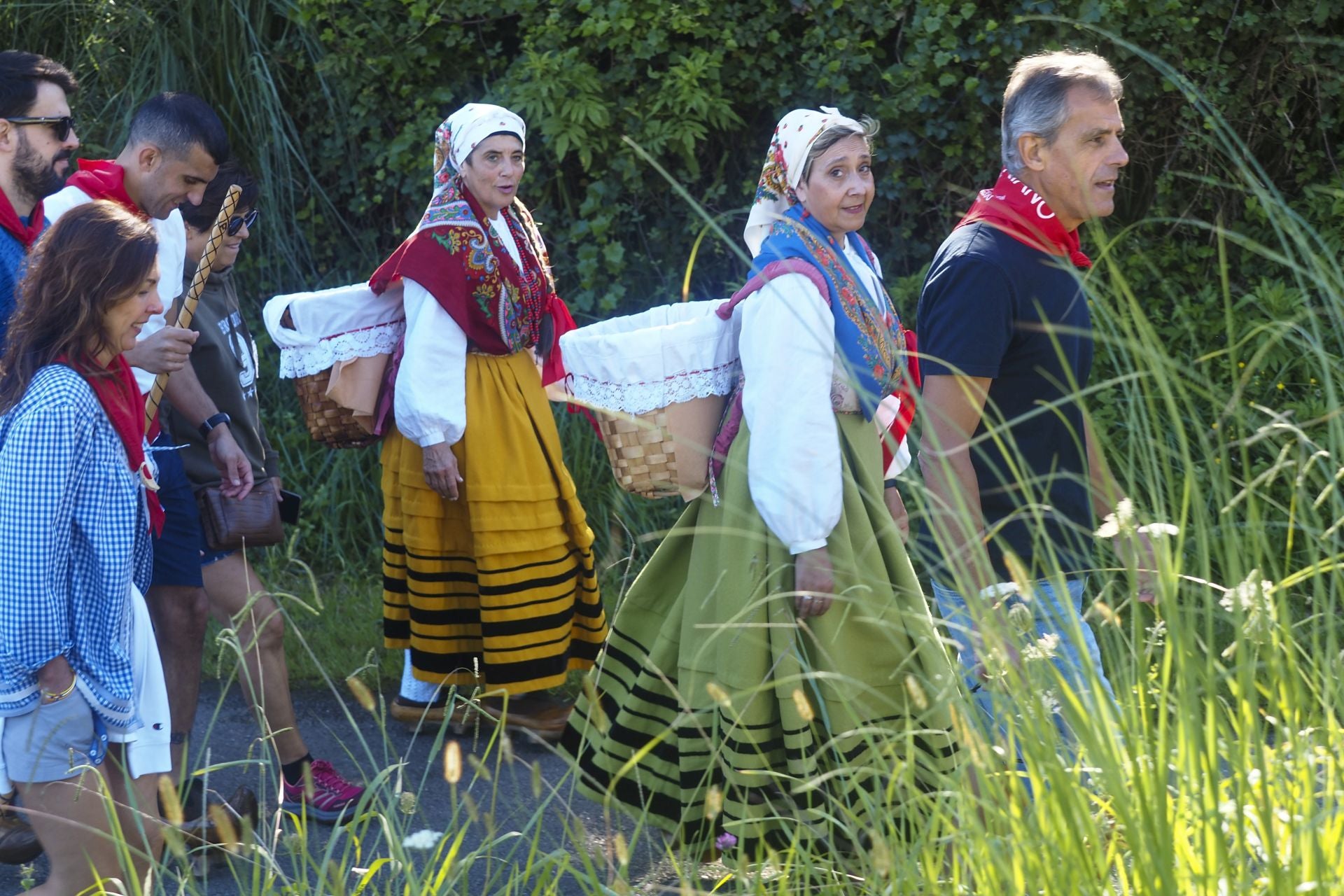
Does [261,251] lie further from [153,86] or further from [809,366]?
[809,366]

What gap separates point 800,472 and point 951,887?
1.32 metres

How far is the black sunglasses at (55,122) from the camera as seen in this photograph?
4.02 meters

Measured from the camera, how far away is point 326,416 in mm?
4934

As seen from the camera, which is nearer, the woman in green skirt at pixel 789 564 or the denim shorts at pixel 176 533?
the woman in green skirt at pixel 789 564

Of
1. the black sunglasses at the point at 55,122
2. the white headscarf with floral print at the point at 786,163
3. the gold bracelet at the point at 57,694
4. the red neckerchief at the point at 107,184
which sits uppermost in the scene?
the black sunglasses at the point at 55,122

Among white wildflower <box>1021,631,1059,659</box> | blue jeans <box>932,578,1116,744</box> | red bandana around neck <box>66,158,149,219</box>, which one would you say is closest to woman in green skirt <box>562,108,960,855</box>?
blue jeans <box>932,578,1116,744</box>

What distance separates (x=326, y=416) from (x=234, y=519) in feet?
2.43

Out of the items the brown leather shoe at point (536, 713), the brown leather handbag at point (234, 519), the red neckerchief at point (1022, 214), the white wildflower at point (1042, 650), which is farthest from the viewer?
the brown leather shoe at point (536, 713)

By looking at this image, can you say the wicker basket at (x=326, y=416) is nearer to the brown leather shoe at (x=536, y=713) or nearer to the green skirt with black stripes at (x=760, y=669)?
the brown leather shoe at (x=536, y=713)

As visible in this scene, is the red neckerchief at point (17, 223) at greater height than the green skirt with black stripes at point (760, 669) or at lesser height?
greater

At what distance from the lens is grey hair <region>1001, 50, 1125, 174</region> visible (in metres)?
3.35

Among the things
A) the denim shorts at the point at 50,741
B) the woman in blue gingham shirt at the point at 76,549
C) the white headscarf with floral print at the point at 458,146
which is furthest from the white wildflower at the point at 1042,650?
the white headscarf with floral print at the point at 458,146

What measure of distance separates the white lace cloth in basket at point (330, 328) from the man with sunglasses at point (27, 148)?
86 centimetres

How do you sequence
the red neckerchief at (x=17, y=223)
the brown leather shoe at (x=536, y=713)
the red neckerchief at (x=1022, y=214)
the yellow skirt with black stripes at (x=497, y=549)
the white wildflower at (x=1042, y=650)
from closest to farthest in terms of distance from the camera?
the white wildflower at (x=1042, y=650)
the red neckerchief at (x=1022, y=214)
the red neckerchief at (x=17, y=223)
the yellow skirt with black stripes at (x=497, y=549)
the brown leather shoe at (x=536, y=713)
